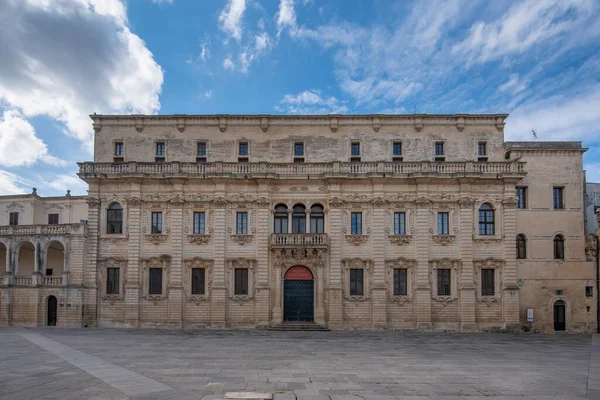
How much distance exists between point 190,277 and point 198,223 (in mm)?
4427

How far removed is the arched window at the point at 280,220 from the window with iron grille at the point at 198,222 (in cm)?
596

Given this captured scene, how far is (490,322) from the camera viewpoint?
35406 millimetres

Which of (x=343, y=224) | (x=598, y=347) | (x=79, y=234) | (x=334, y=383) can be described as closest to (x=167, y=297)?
(x=79, y=234)

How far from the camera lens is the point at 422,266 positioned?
117 feet

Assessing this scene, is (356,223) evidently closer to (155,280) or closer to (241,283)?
(241,283)

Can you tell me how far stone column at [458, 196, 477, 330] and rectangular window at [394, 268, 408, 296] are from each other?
4287mm

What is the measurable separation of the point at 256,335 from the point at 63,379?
16.3 m

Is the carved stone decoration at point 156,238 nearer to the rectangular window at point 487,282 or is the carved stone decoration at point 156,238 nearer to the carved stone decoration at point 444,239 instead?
the carved stone decoration at point 444,239

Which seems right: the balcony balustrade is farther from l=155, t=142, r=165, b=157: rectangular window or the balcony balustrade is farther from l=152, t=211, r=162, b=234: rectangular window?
l=155, t=142, r=165, b=157: rectangular window

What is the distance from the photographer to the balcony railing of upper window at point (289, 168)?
36.3 meters

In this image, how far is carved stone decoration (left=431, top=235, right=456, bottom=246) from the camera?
36.1 metres

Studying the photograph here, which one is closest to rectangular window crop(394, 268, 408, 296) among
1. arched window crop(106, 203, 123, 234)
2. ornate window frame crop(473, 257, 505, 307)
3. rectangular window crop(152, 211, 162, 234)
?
ornate window frame crop(473, 257, 505, 307)

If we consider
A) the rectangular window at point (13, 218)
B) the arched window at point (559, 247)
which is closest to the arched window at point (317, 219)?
the arched window at point (559, 247)

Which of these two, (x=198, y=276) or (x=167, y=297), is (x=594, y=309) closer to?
(x=198, y=276)
